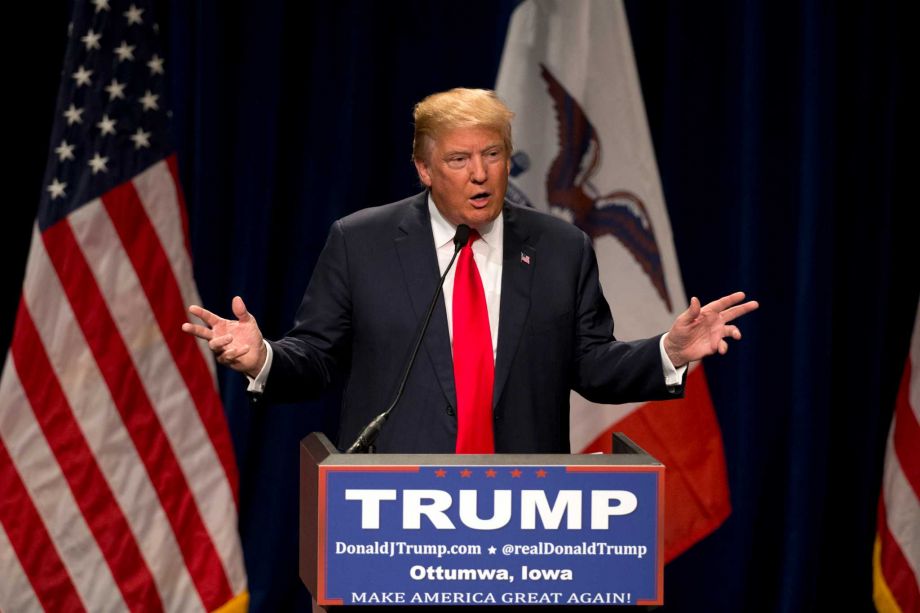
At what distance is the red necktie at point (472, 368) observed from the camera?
7.58 feet

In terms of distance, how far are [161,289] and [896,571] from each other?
2.43m

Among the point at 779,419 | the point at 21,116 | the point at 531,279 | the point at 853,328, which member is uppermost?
the point at 21,116

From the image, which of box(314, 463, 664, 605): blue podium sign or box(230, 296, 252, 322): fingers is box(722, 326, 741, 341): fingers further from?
box(230, 296, 252, 322): fingers

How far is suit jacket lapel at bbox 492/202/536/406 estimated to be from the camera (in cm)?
234

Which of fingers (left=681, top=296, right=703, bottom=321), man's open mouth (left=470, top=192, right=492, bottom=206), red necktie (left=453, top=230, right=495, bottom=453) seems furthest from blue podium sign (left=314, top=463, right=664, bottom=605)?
man's open mouth (left=470, top=192, right=492, bottom=206)

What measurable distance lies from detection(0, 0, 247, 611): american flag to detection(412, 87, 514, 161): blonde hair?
1651 mm

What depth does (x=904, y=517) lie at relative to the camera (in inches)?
153

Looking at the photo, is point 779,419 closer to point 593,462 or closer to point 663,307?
point 663,307

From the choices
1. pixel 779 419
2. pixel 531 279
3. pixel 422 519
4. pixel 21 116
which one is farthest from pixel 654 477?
pixel 21 116

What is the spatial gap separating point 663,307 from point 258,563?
1609 mm

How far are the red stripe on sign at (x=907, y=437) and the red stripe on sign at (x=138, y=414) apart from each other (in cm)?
214

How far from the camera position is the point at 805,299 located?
4.00 m

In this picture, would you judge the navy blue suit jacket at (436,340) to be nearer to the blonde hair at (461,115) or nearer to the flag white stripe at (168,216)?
the blonde hair at (461,115)

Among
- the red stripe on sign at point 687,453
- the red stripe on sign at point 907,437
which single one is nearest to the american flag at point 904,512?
the red stripe on sign at point 907,437
